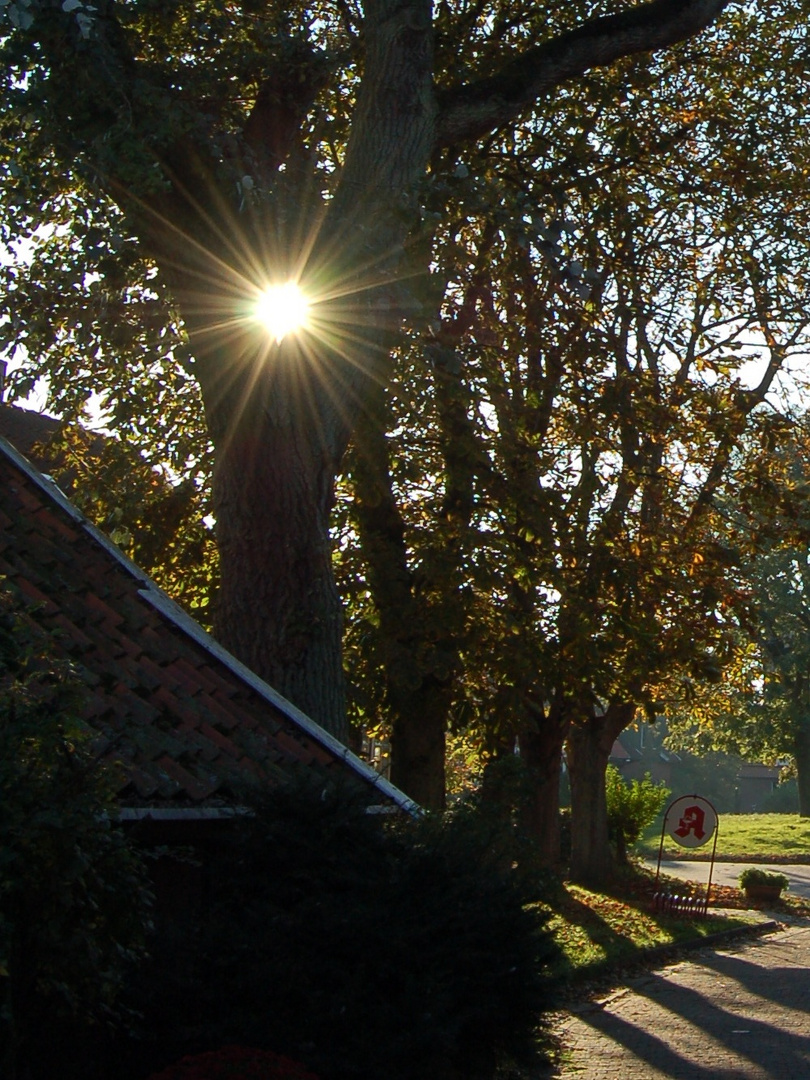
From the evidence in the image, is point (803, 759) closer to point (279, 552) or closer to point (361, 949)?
point (279, 552)

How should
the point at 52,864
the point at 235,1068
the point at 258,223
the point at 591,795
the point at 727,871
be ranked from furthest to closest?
Result: 1. the point at 727,871
2. the point at 591,795
3. the point at 258,223
4. the point at 235,1068
5. the point at 52,864

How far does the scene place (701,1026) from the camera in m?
13.2

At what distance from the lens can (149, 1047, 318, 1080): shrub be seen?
18.4 ft

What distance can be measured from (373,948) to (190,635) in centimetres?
348

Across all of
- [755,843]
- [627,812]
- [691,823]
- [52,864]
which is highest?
[755,843]

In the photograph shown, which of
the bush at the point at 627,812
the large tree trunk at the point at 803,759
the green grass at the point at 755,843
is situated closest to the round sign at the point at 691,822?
the bush at the point at 627,812

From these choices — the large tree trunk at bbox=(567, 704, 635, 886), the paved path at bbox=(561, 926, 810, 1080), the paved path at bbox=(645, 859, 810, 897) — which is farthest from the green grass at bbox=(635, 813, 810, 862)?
the paved path at bbox=(561, 926, 810, 1080)

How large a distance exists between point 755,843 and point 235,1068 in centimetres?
4549

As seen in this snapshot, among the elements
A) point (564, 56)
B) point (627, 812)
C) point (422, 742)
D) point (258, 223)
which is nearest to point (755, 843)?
point (627, 812)

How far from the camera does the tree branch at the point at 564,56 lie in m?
12.1

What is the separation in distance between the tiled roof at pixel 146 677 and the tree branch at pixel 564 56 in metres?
5.16

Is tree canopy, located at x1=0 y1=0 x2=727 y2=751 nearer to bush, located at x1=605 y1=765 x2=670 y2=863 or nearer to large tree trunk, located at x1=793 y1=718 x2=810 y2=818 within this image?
bush, located at x1=605 y1=765 x2=670 y2=863

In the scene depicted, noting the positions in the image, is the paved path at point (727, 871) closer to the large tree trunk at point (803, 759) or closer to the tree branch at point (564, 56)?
the large tree trunk at point (803, 759)

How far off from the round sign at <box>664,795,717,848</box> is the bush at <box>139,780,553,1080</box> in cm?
→ 1620
